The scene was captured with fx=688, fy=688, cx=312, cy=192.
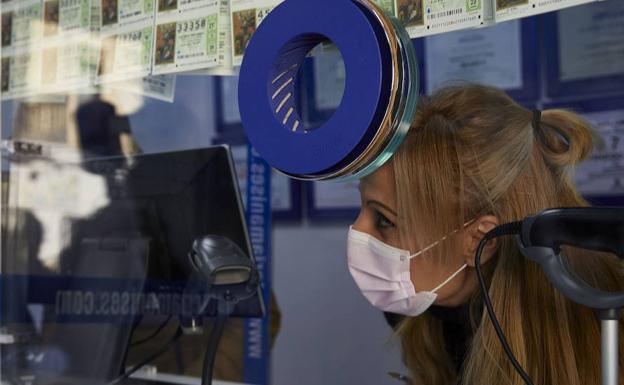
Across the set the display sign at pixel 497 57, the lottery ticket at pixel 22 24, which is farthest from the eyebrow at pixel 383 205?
the lottery ticket at pixel 22 24

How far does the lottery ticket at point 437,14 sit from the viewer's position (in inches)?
36.4

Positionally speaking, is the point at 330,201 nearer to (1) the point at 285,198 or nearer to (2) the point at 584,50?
(1) the point at 285,198

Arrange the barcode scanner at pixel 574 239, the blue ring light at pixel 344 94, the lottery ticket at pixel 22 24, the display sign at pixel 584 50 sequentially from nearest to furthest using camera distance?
the barcode scanner at pixel 574 239 → the blue ring light at pixel 344 94 → the lottery ticket at pixel 22 24 → the display sign at pixel 584 50

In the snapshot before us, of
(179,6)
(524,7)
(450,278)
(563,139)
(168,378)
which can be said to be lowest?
(168,378)

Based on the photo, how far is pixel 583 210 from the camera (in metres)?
0.75

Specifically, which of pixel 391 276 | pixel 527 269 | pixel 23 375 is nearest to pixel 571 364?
pixel 527 269

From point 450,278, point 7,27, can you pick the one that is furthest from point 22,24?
point 450,278

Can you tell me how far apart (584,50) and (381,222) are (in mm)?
923

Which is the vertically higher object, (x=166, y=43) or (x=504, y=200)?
(x=166, y=43)

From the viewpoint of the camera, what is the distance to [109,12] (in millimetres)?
1412

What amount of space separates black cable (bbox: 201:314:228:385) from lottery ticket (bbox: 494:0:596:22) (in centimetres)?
80

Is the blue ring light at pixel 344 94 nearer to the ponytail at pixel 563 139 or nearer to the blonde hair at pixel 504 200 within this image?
the blonde hair at pixel 504 200

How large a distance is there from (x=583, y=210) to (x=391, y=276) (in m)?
0.46

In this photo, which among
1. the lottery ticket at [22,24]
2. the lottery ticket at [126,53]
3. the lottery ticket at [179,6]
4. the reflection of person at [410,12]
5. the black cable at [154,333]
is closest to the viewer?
the reflection of person at [410,12]
